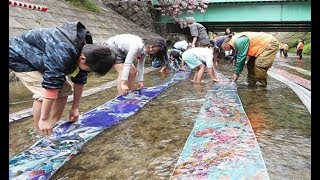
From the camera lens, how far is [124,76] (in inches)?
177

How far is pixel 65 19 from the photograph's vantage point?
34.5ft

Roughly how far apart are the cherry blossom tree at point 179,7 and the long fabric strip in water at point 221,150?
14.6m

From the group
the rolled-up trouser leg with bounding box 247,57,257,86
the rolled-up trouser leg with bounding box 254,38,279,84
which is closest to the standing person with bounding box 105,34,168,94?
the rolled-up trouser leg with bounding box 254,38,279,84

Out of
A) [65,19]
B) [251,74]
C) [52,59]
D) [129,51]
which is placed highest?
[65,19]

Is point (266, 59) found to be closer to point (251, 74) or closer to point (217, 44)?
point (251, 74)

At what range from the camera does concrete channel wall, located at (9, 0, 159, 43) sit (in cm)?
793

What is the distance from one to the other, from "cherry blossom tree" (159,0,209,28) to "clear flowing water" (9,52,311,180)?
13.7 metres

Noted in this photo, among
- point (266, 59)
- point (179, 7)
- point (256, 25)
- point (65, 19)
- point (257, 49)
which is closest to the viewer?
point (266, 59)

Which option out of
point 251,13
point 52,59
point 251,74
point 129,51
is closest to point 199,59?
point 251,74

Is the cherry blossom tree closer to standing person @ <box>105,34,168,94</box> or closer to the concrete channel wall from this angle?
the concrete channel wall

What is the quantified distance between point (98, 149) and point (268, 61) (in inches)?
165

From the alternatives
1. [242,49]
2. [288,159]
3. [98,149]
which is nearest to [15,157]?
[98,149]

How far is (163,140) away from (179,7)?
1576 centimetres

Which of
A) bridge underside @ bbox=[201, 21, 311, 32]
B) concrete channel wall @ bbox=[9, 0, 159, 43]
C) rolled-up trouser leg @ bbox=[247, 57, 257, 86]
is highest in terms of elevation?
bridge underside @ bbox=[201, 21, 311, 32]
